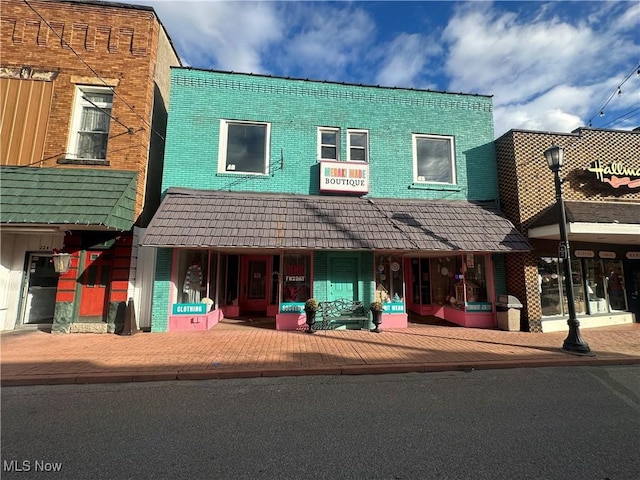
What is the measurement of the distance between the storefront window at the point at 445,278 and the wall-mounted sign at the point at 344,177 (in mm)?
4077

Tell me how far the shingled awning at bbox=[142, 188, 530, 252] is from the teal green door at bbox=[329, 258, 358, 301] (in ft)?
4.20

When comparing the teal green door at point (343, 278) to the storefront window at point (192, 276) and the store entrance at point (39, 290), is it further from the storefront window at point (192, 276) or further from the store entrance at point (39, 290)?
the store entrance at point (39, 290)

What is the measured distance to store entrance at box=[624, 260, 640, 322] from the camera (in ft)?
36.2

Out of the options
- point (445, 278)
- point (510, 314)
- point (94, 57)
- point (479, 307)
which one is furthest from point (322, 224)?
point (94, 57)

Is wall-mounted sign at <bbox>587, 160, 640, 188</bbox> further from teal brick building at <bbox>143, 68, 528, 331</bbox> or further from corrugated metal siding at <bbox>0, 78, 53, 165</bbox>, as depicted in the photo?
corrugated metal siding at <bbox>0, 78, 53, 165</bbox>

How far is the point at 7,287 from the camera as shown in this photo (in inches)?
354

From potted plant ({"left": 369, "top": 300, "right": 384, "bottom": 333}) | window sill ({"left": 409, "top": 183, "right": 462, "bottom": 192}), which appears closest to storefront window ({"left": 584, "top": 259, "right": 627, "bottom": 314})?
window sill ({"left": 409, "top": 183, "right": 462, "bottom": 192})

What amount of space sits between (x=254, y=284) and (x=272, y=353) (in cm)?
611

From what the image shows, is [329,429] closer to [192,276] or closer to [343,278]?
[343,278]

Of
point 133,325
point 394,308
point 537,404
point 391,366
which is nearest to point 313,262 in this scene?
point 394,308

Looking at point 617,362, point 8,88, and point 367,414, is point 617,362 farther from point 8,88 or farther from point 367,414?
point 8,88

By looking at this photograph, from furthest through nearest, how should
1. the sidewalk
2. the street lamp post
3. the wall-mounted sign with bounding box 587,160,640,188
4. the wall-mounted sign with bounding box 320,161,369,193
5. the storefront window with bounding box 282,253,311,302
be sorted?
1. the wall-mounted sign with bounding box 320,161,369,193
2. the wall-mounted sign with bounding box 587,160,640,188
3. the storefront window with bounding box 282,253,311,302
4. the street lamp post
5. the sidewalk

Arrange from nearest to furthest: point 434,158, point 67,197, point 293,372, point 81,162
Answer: point 293,372 < point 67,197 < point 81,162 < point 434,158

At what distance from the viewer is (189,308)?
9.06 m
